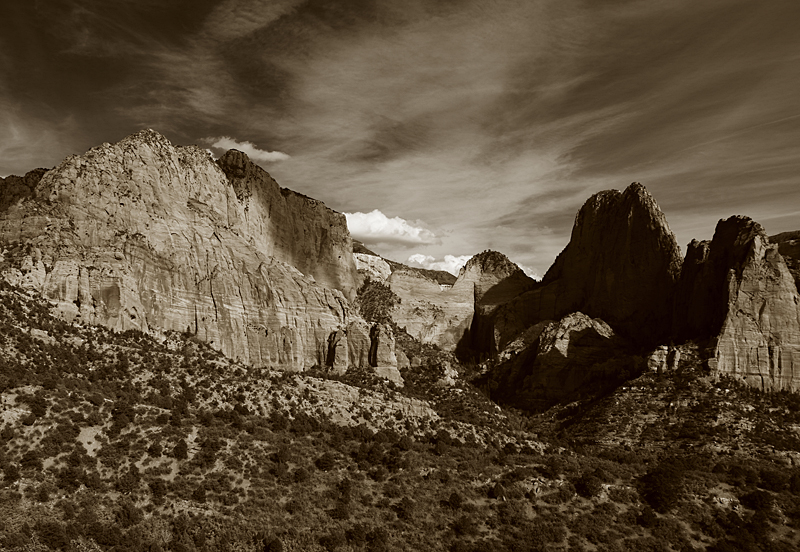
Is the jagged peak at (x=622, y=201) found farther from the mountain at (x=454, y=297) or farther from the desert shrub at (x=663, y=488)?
the desert shrub at (x=663, y=488)

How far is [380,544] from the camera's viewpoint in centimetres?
5306

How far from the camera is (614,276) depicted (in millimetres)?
131000

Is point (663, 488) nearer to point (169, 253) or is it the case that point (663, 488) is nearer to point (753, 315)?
point (753, 315)

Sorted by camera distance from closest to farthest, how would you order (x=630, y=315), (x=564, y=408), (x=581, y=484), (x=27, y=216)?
(x=581, y=484) < (x=27, y=216) < (x=564, y=408) < (x=630, y=315)

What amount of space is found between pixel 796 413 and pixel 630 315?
119 feet

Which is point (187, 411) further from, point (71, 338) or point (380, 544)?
point (380, 544)

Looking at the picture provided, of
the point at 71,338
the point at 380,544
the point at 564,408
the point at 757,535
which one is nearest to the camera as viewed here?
the point at 380,544

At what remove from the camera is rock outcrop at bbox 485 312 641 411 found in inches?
4542

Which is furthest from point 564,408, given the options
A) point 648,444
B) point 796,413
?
point 796,413

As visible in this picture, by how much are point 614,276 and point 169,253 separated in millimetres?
79622

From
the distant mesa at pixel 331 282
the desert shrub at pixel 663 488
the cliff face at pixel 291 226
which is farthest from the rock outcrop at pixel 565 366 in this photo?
the desert shrub at pixel 663 488

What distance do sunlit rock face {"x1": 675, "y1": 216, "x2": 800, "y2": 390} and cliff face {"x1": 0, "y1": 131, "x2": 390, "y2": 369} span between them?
178ft

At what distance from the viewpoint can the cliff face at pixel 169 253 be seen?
3120 inches

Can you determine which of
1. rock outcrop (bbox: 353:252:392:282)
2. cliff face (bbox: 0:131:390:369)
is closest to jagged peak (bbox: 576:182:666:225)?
rock outcrop (bbox: 353:252:392:282)
